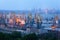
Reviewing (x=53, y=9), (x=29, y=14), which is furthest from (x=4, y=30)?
(x=53, y=9)

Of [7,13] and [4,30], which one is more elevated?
[7,13]

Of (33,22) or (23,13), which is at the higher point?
(23,13)

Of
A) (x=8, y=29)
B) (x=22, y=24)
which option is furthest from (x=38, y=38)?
(x=8, y=29)

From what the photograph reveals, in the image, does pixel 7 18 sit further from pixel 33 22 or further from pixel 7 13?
pixel 33 22

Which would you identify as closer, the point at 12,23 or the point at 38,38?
the point at 38,38

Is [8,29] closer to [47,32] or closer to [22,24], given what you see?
[22,24]

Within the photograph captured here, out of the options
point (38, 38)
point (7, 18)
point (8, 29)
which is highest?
point (7, 18)

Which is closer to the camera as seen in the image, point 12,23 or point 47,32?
point 47,32

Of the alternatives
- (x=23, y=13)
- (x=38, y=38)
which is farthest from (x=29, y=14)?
(x=38, y=38)

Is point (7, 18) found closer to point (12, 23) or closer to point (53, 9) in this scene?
point (12, 23)
